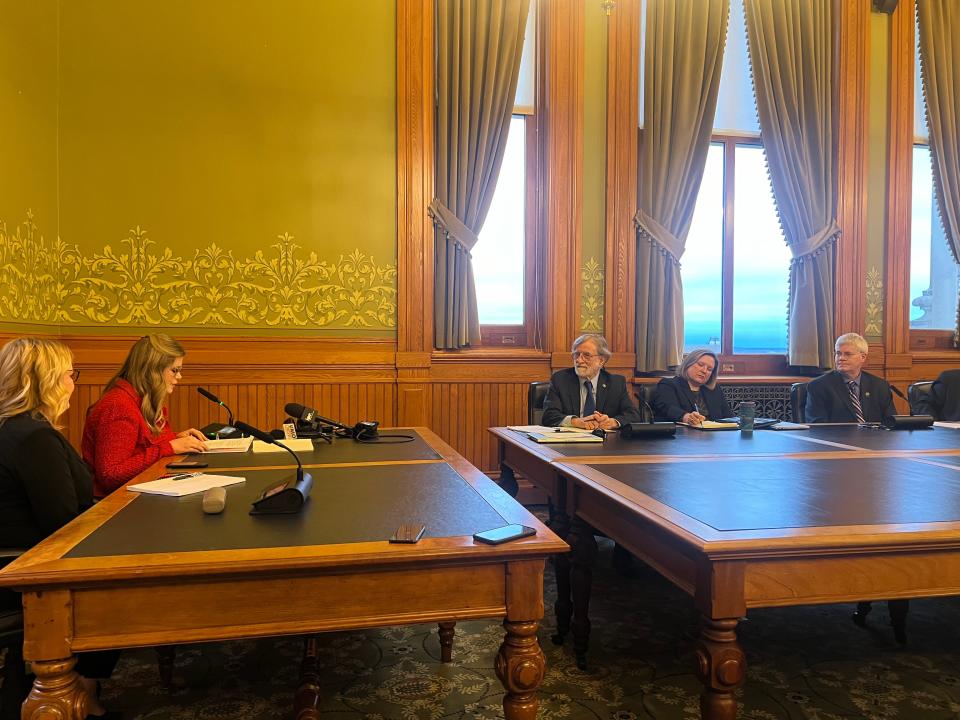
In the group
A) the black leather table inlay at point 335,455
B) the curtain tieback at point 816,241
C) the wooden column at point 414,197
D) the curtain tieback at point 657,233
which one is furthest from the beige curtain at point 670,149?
Result: the black leather table inlay at point 335,455

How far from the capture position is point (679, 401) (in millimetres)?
3734

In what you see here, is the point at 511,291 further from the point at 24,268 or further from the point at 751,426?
the point at 24,268

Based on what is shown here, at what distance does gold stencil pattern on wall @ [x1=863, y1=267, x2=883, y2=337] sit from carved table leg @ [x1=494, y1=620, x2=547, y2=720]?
15.6 ft

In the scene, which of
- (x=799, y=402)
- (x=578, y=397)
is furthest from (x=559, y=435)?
(x=799, y=402)

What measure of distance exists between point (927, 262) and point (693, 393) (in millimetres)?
3032

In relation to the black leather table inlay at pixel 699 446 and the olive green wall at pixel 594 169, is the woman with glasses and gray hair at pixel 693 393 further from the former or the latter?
the olive green wall at pixel 594 169

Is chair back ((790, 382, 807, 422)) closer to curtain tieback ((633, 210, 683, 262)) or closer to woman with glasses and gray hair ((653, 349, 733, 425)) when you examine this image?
woman with glasses and gray hair ((653, 349, 733, 425))

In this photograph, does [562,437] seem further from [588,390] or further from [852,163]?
[852,163]

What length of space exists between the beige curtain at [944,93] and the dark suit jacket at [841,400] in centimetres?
212

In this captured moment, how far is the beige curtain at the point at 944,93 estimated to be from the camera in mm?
5176

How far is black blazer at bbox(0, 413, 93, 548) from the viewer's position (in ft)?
5.55

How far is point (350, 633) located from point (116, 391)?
4.03 feet

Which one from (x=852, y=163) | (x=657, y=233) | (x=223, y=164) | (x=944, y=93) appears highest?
(x=944, y=93)

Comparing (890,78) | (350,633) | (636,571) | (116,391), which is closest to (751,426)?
(636,571)
